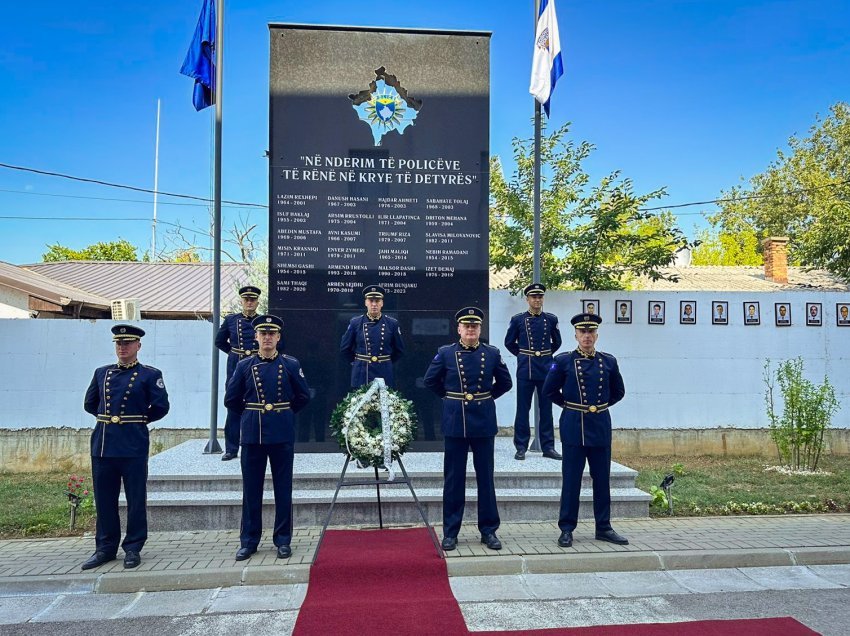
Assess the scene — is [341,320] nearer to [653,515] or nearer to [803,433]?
[653,515]

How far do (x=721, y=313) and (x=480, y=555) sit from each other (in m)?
6.83

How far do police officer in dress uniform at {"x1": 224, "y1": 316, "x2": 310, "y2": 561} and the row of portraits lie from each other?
5989 mm

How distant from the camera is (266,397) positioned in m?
5.62

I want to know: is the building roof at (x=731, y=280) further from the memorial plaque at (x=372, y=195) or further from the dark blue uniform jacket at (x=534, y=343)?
the dark blue uniform jacket at (x=534, y=343)

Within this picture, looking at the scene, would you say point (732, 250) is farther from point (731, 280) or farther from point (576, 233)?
point (576, 233)

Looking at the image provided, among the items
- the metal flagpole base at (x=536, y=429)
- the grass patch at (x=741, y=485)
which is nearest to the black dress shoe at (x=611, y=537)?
the grass patch at (x=741, y=485)

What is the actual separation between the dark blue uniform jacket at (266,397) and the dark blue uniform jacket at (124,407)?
629 mm

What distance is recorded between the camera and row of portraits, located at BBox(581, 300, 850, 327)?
10461 mm

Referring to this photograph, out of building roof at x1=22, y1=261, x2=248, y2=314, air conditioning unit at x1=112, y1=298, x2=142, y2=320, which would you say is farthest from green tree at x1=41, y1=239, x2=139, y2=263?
air conditioning unit at x1=112, y1=298, x2=142, y2=320

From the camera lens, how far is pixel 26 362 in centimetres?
1028

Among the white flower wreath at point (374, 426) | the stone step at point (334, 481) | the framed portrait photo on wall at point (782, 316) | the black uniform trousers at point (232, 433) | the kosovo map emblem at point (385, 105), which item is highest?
the kosovo map emblem at point (385, 105)

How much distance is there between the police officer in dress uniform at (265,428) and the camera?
18.3 ft

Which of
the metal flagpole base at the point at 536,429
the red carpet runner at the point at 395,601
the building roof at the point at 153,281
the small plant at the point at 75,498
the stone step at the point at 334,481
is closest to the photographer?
the red carpet runner at the point at 395,601

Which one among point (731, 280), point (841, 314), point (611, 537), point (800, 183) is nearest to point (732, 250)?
point (800, 183)
